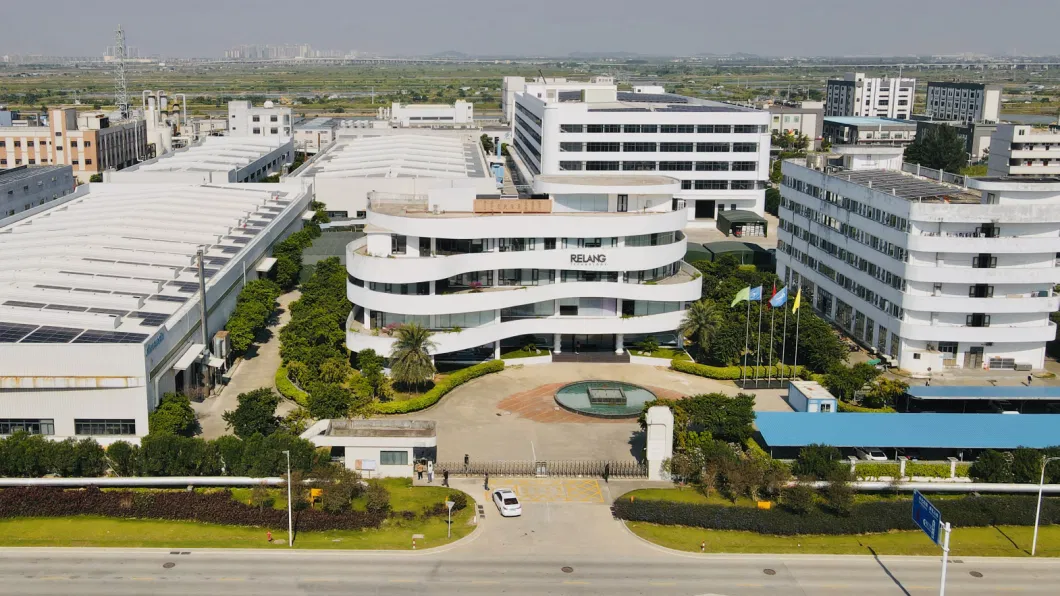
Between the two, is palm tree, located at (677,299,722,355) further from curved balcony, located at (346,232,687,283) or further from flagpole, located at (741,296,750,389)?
curved balcony, located at (346,232,687,283)

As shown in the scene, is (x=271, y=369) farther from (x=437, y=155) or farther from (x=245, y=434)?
(x=437, y=155)

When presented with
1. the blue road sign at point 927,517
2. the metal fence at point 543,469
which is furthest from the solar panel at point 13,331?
the blue road sign at point 927,517

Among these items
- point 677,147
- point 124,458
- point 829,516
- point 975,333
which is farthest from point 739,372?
point 677,147

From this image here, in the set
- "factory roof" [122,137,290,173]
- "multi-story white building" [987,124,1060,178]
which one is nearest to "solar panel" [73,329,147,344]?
"factory roof" [122,137,290,173]

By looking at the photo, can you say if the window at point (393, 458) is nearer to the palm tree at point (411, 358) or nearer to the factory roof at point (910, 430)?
the palm tree at point (411, 358)

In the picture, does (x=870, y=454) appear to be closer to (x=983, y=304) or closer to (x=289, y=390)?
(x=983, y=304)

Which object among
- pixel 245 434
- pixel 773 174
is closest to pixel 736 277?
pixel 245 434
